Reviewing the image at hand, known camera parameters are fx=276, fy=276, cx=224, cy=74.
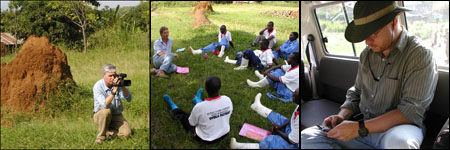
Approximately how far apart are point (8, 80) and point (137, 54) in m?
0.83

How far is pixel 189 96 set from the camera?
1.88m

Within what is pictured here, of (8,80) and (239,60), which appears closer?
(8,80)

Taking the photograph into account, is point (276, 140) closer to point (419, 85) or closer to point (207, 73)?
point (207, 73)

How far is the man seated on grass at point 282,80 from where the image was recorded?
1.79 meters

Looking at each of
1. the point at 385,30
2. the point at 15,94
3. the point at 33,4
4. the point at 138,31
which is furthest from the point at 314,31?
the point at 15,94

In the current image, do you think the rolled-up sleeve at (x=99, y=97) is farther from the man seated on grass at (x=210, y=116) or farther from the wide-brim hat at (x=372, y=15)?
the wide-brim hat at (x=372, y=15)

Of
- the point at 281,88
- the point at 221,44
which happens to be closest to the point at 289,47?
the point at 281,88

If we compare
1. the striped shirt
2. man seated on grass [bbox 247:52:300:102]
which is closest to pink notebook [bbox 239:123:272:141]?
man seated on grass [bbox 247:52:300:102]

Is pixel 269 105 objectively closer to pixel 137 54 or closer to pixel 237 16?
pixel 237 16

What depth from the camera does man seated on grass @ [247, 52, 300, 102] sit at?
179 centimetres

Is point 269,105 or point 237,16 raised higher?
point 237,16

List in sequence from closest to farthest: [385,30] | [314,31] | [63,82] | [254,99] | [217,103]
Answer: [385,30] < [314,31] < [217,103] < [63,82] < [254,99]

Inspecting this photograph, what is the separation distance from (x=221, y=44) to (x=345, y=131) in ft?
3.70

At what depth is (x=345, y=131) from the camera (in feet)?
3.12
